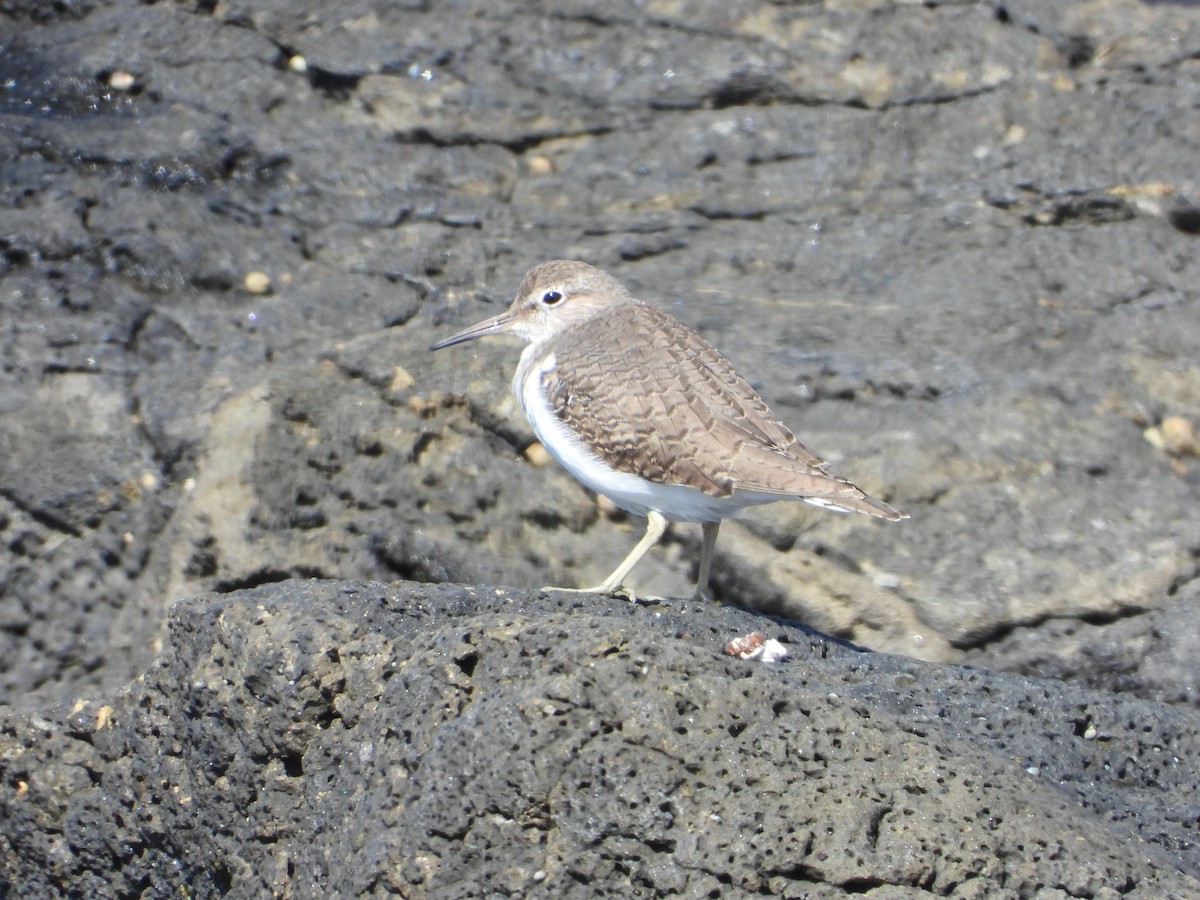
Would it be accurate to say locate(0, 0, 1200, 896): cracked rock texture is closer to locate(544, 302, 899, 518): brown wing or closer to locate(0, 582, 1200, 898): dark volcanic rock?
locate(0, 582, 1200, 898): dark volcanic rock

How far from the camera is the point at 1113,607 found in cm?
629

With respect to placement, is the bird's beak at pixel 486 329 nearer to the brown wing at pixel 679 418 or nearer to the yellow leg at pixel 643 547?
the brown wing at pixel 679 418

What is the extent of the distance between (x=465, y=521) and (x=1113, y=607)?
2.95 meters

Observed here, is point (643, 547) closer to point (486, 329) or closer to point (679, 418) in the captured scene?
point (679, 418)

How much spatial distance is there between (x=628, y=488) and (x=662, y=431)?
290 mm

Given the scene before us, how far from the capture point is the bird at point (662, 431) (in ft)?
17.7

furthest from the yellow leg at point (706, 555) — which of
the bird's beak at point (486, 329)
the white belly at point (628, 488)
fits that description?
the bird's beak at point (486, 329)

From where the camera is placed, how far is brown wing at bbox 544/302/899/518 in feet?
17.7

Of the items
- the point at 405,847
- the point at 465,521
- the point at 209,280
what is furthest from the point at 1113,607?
the point at 209,280

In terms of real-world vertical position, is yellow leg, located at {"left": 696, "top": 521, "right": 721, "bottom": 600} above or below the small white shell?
below

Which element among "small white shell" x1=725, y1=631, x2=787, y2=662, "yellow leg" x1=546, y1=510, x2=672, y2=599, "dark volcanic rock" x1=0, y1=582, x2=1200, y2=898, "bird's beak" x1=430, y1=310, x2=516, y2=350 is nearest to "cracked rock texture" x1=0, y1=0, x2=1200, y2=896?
"dark volcanic rock" x1=0, y1=582, x2=1200, y2=898

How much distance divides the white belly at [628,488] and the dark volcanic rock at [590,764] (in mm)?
805

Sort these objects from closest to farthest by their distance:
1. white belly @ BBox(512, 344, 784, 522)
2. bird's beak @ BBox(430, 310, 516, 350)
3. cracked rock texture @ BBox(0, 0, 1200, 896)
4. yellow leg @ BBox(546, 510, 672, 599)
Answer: cracked rock texture @ BBox(0, 0, 1200, 896) < white belly @ BBox(512, 344, 784, 522) < yellow leg @ BBox(546, 510, 672, 599) < bird's beak @ BBox(430, 310, 516, 350)

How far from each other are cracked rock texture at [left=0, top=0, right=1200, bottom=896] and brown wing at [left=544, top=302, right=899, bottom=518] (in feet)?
2.30
